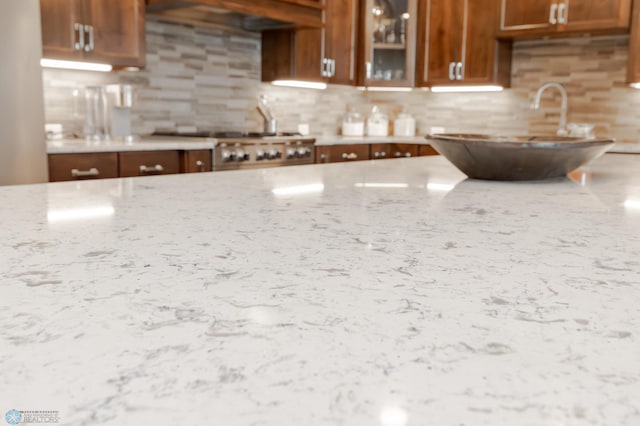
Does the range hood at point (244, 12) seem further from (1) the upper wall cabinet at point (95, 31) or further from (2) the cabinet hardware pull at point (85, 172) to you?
(2) the cabinet hardware pull at point (85, 172)

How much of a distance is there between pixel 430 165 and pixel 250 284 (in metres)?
1.29

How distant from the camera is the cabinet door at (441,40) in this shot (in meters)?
4.37

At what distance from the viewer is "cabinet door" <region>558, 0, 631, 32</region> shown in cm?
368

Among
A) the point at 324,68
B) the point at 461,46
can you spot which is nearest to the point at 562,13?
the point at 461,46

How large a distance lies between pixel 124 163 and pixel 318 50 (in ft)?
6.12

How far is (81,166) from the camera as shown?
8.87ft

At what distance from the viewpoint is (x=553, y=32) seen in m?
3.94

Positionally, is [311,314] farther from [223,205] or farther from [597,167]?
[597,167]

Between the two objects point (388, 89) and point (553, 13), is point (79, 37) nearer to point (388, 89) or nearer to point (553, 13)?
point (388, 89)

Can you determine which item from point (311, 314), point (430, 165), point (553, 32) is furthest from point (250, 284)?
point (553, 32)

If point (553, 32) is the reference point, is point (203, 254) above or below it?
below

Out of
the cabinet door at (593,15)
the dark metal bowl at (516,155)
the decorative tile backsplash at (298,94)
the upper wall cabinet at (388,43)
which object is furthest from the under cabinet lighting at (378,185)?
the upper wall cabinet at (388,43)

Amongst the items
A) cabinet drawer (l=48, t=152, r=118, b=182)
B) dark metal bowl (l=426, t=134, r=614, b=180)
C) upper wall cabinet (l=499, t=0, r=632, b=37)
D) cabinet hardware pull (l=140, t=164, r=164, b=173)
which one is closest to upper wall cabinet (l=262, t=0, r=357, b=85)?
upper wall cabinet (l=499, t=0, r=632, b=37)

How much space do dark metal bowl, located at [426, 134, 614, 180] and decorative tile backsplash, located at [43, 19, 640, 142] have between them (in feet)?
8.35
